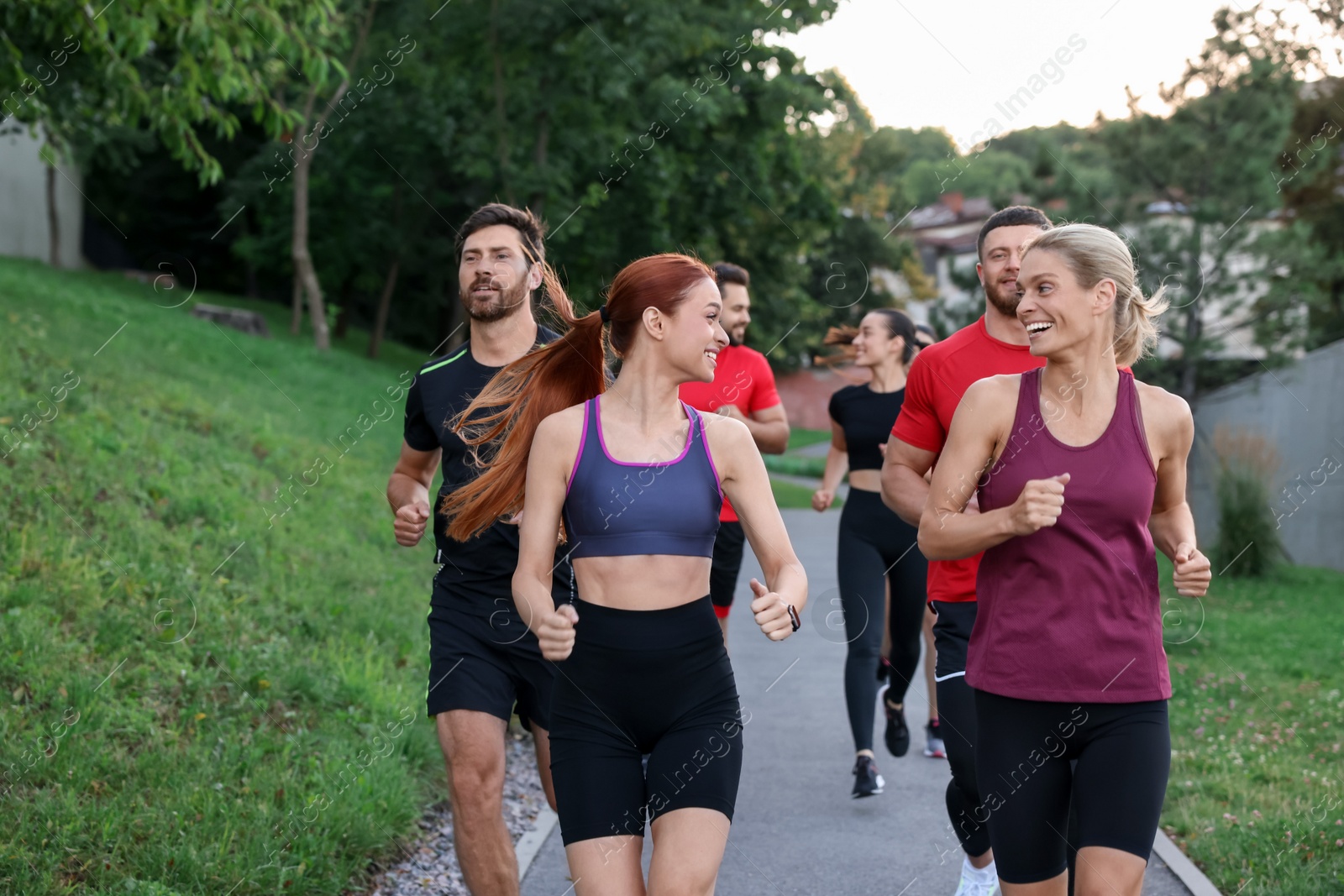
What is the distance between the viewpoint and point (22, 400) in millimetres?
9203

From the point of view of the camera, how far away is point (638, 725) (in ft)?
10.6

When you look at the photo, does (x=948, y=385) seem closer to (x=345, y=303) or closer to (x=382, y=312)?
(x=382, y=312)

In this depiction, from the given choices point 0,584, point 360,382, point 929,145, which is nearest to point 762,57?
point 360,382

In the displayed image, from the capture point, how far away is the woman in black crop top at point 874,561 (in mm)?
6480

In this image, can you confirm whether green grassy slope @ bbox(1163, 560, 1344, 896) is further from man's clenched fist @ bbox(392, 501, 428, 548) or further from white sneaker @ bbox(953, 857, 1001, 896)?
man's clenched fist @ bbox(392, 501, 428, 548)

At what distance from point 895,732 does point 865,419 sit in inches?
67.6

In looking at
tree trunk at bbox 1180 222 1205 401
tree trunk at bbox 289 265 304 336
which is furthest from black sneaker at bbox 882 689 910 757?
tree trunk at bbox 289 265 304 336

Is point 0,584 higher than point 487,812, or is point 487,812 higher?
point 0,584

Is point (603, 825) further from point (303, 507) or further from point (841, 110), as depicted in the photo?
point (841, 110)

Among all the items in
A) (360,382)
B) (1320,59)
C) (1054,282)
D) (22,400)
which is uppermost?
(1320,59)

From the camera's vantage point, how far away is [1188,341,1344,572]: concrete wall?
17.9m

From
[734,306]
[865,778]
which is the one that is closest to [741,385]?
[734,306]

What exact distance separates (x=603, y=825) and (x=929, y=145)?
78.2 meters

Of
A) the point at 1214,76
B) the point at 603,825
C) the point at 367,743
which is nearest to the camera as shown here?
the point at 603,825
